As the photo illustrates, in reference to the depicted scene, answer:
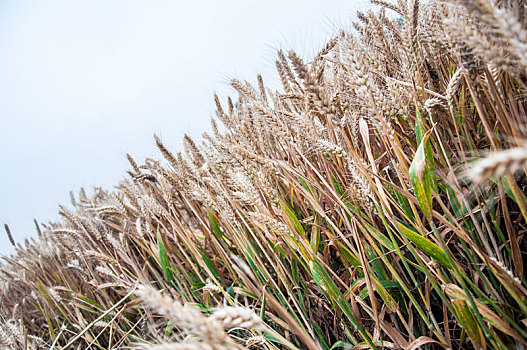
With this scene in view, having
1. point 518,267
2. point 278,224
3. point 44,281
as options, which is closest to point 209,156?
point 278,224

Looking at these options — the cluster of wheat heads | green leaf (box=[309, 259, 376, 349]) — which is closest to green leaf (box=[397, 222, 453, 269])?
the cluster of wheat heads

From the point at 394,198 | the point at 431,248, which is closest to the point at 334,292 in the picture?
the point at 431,248

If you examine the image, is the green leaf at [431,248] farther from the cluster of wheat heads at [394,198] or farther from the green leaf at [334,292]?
the green leaf at [334,292]

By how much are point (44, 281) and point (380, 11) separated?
356 cm

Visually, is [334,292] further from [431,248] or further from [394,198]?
[394,198]

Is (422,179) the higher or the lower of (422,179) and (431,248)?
the higher

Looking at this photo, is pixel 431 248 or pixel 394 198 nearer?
pixel 431 248

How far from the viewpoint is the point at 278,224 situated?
0.95 m

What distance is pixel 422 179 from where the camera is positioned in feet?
2.20

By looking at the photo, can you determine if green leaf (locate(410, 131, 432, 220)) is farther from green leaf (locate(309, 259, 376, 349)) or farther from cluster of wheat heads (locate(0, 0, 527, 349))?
green leaf (locate(309, 259, 376, 349))

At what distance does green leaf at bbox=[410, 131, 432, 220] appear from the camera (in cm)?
66

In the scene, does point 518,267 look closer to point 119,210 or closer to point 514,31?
point 514,31

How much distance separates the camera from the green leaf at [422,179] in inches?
25.9

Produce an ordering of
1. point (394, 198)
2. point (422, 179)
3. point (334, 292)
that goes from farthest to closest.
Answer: point (394, 198) < point (334, 292) < point (422, 179)
